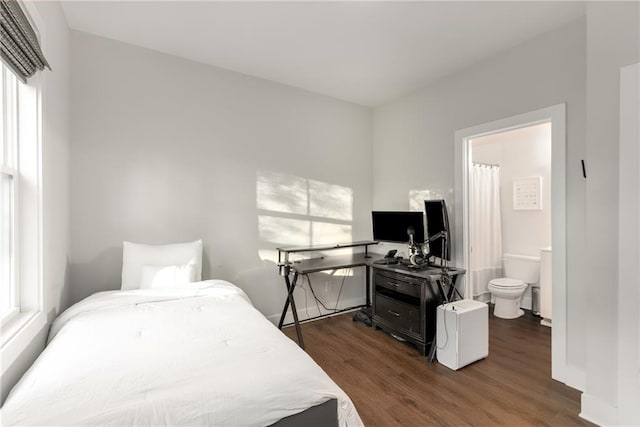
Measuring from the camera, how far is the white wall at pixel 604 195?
180 cm

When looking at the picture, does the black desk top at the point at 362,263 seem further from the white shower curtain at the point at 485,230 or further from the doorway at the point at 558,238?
the white shower curtain at the point at 485,230

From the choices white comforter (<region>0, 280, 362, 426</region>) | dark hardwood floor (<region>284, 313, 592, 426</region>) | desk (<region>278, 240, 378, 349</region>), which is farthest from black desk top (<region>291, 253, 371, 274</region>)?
white comforter (<region>0, 280, 362, 426</region>)

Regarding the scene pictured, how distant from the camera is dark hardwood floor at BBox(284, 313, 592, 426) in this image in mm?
1962

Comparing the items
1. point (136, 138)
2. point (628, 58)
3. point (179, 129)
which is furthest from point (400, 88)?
point (136, 138)


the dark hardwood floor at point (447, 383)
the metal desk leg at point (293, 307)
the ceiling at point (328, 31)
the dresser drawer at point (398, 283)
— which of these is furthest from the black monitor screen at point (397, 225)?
the ceiling at point (328, 31)

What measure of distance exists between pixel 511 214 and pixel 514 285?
116 centimetres

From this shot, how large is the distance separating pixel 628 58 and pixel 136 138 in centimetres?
355

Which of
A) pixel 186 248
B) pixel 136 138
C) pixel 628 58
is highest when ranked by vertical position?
pixel 628 58

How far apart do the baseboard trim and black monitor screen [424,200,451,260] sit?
139 centimetres

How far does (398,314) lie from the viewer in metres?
3.11

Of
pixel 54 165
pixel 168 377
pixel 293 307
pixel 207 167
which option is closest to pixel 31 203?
pixel 54 165

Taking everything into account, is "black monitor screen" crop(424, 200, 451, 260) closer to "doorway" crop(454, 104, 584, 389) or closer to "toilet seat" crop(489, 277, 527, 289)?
"doorway" crop(454, 104, 584, 389)

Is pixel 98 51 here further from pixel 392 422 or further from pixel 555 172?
pixel 555 172

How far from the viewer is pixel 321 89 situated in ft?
12.0
